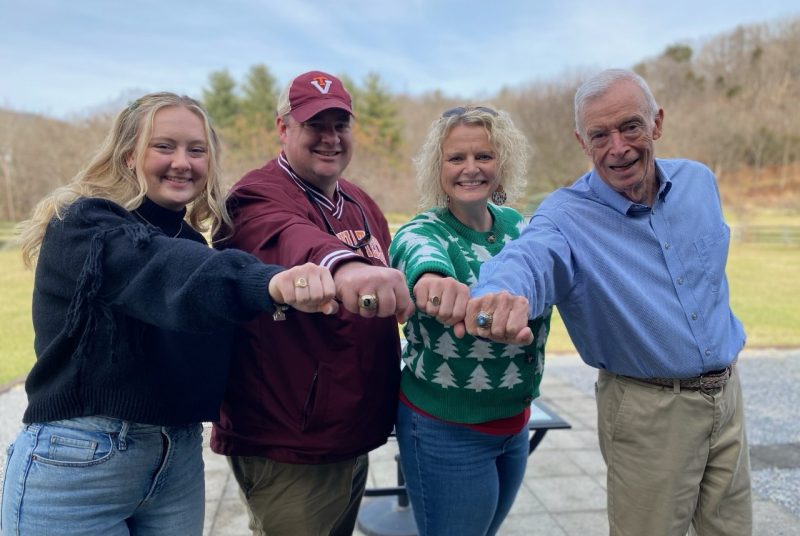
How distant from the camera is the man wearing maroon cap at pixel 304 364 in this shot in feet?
6.57

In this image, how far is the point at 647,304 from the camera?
2.01 metres

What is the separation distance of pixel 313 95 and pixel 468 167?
61 cm

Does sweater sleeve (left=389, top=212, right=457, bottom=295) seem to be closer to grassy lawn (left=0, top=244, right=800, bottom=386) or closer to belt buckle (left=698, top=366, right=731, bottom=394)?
belt buckle (left=698, top=366, right=731, bottom=394)

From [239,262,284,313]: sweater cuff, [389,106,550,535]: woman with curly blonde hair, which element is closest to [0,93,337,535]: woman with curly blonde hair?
[239,262,284,313]: sweater cuff

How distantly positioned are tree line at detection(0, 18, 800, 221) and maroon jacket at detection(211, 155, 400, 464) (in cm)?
1978

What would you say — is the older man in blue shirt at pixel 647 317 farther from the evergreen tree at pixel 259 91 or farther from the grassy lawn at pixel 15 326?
the evergreen tree at pixel 259 91

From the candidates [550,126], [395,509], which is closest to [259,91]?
[550,126]

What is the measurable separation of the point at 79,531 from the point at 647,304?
1.84 metres

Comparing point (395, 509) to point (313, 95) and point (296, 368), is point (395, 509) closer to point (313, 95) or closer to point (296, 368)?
point (296, 368)

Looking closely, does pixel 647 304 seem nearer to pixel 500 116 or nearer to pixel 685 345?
pixel 685 345

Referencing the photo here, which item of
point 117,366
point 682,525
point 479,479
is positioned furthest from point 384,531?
point 117,366

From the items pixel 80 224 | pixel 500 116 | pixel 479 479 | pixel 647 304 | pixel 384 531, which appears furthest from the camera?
pixel 384 531

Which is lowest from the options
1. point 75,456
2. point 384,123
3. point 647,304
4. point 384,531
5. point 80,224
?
point 384,531

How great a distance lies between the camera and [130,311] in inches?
60.7
